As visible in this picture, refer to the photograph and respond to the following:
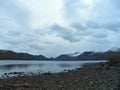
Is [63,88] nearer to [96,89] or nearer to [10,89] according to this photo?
[96,89]

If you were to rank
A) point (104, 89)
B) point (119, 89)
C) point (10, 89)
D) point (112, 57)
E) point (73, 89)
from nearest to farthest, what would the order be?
point (119, 89) < point (104, 89) < point (73, 89) < point (10, 89) < point (112, 57)

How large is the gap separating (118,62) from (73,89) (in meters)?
43.0

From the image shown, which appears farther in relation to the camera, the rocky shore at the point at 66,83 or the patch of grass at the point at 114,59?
the patch of grass at the point at 114,59

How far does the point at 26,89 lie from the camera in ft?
74.7

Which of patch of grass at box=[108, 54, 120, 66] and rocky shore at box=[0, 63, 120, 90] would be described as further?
patch of grass at box=[108, 54, 120, 66]

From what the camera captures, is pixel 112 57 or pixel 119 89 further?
pixel 112 57

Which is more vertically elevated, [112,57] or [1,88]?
[112,57]

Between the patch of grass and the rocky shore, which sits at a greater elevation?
the patch of grass

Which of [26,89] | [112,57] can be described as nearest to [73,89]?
[26,89]

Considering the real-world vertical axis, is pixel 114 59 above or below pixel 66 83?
above

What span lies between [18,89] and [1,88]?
2.04 m

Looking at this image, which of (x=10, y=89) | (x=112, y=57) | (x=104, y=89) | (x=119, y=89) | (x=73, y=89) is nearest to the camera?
(x=119, y=89)

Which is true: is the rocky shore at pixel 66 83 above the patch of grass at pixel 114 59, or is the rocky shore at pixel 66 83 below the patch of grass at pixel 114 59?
below

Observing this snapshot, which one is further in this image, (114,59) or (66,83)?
(114,59)
